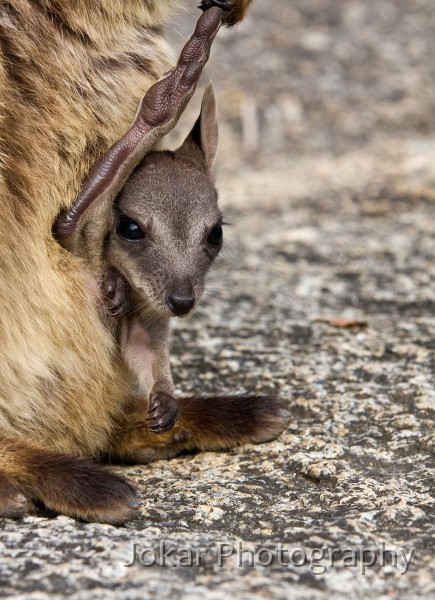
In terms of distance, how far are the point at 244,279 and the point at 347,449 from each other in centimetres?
187

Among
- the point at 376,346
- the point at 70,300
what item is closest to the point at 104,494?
the point at 70,300

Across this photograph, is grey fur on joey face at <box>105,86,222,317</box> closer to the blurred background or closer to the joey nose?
the joey nose

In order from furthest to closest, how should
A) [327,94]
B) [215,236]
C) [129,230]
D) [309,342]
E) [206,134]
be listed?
[327,94] < [309,342] < [206,134] < [215,236] < [129,230]

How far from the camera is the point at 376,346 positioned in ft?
11.9

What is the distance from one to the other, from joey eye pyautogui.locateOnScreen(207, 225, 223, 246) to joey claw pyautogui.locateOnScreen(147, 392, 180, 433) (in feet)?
1.54

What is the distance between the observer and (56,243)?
8.05 feet

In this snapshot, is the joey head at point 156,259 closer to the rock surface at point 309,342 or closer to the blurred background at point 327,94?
the rock surface at point 309,342

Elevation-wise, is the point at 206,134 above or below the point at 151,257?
above

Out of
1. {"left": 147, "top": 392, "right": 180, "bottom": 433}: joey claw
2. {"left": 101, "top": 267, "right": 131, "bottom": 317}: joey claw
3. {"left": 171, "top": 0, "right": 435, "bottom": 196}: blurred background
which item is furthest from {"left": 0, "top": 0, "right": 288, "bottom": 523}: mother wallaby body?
{"left": 171, "top": 0, "right": 435, "bottom": 196}: blurred background

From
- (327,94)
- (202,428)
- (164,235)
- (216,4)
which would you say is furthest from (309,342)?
(327,94)

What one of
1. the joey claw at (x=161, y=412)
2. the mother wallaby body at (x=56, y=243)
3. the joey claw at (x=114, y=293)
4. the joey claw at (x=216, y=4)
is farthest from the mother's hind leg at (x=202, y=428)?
the joey claw at (x=216, y=4)

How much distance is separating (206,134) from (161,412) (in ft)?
2.82

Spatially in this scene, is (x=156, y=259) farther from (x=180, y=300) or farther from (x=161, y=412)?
(x=161, y=412)

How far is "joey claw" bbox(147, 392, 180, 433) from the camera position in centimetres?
248
